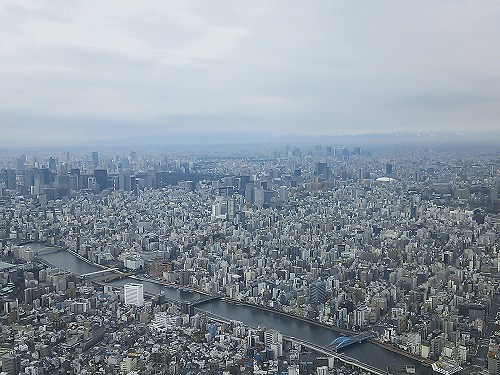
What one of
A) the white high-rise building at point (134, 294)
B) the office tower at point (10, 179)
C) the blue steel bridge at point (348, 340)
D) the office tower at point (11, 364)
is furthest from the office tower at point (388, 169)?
the office tower at point (10, 179)

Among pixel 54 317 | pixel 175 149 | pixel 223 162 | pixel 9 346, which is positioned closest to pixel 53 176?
pixel 175 149

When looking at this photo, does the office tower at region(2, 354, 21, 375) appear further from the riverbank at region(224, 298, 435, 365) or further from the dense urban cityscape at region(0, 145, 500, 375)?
the riverbank at region(224, 298, 435, 365)

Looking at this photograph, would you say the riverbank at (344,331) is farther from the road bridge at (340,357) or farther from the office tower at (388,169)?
the office tower at (388,169)

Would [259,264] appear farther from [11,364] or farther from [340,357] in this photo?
[11,364]

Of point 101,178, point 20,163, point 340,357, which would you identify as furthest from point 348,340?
point 101,178

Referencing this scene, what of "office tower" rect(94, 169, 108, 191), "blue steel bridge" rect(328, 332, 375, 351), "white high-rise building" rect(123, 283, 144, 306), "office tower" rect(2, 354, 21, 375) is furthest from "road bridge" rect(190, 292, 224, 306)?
"office tower" rect(94, 169, 108, 191)

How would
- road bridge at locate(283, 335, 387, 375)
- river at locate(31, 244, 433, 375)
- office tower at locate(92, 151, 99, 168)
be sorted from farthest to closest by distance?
1. office tower at locate(92, 151, 99, 168)
2. river at locate(31, 244, 433, 375)
3. road bridge at locate(283, 335, 387, 375)
